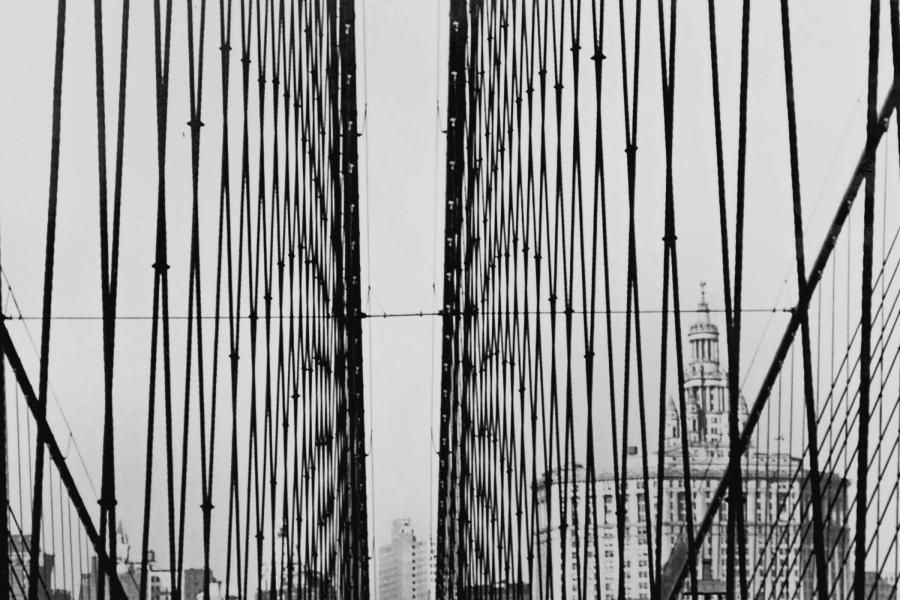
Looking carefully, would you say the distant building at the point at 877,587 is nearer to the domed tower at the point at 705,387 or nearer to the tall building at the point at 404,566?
the domed tower at the point at 705,387

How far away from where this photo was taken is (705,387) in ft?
254

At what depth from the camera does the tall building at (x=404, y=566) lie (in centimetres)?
7156

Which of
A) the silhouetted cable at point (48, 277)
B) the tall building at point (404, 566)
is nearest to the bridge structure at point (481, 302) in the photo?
the silhouetted cable at point (48, 277)

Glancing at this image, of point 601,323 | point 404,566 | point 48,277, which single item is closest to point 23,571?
point 48,277

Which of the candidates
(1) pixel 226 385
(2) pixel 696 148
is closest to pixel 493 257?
(1) pixel 226 385

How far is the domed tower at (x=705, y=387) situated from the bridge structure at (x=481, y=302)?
119 feet

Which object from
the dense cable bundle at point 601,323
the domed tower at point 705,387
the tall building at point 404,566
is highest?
the dense cable bundle at point 601,323

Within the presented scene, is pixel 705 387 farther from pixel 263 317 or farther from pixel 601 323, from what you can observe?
pixel 263 317

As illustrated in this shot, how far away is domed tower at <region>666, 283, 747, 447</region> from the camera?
73.3 m

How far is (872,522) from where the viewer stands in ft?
66.0

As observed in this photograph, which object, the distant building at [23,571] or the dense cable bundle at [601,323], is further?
the distant building at [23,571]

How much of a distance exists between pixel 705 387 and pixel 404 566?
61.0ft

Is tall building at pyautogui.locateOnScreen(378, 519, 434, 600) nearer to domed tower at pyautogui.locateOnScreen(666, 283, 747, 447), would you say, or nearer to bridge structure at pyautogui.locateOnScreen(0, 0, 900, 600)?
domed tower at pyautogui.locateOnScreen(666, 283, 747, 447)

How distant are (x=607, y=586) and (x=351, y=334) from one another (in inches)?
2405
